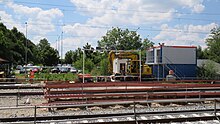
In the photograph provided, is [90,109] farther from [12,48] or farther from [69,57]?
[69,57]

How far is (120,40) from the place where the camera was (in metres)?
102

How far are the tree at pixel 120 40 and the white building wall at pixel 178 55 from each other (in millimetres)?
52976

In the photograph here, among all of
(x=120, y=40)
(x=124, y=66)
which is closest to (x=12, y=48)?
(x=120, y=40)

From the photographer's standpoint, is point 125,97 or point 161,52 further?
point 161,52

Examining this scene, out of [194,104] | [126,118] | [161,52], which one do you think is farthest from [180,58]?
[126,118]

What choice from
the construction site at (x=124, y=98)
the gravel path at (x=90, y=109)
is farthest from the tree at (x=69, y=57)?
the gravel path at (x=90, y=109)

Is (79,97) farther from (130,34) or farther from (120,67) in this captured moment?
(130,34)

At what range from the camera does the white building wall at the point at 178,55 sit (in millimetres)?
44781

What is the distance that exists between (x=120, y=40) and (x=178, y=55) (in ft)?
189

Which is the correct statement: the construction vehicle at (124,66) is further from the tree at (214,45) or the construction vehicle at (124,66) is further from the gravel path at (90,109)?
the tree at (214,45)

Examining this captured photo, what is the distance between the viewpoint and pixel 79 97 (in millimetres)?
16609

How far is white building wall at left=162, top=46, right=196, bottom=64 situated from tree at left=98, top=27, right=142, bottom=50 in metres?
53.0

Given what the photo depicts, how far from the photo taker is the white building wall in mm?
44781

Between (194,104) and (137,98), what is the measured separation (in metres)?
3.34
